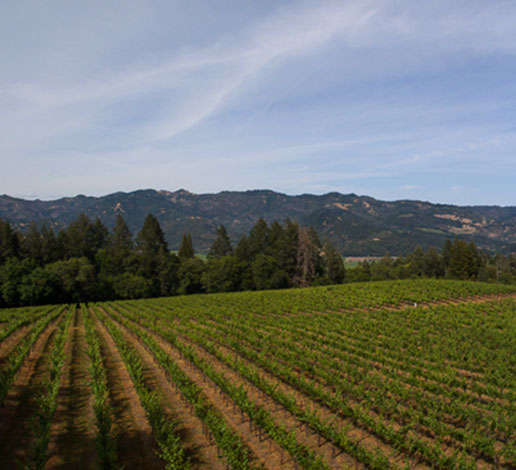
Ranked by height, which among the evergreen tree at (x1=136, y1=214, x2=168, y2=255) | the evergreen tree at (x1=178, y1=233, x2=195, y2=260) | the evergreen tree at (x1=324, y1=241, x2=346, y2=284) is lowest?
the evergreen tree at (x1=324, y1=241, x2=346, y2=284)

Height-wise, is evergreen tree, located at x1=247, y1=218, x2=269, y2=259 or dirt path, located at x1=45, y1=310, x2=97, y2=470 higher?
evergreen tree, located at x1=247, y1=218, x2=269, y2=259

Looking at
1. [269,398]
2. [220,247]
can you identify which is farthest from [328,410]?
[220,247]

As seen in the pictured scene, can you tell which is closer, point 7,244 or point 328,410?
point 328,410

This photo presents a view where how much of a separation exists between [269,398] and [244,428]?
2.73m

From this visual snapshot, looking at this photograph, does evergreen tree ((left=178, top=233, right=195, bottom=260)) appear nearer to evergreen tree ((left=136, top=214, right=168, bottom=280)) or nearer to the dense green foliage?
evergreen tree ((left=136, top=214, right=168, bottom=280))

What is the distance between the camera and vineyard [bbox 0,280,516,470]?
31.9ft

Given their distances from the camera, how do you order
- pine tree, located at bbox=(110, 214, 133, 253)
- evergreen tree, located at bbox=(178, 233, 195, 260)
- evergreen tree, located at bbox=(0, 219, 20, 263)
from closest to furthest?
evergreen tree, located at bbox=(0, 219, 20, 263) < pine tree, located at bbox=(110, 214, 133, 253) < evergreen tree, located at bbox=(178, 233, 195, 260)

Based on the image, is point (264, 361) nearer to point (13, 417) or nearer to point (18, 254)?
point (13, 417)

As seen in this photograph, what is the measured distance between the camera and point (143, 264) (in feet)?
221

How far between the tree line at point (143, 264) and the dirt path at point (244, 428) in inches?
1955

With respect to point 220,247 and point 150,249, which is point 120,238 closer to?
point 150,249

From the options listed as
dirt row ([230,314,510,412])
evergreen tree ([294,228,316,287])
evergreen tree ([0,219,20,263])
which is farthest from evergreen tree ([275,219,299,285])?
evergreen tree ([0,219,20,263])

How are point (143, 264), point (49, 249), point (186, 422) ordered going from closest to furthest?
point (186, 422) → point (143, 264) → point (49, 249)

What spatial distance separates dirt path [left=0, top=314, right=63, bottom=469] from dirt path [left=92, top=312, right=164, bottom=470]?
9.28 ft
